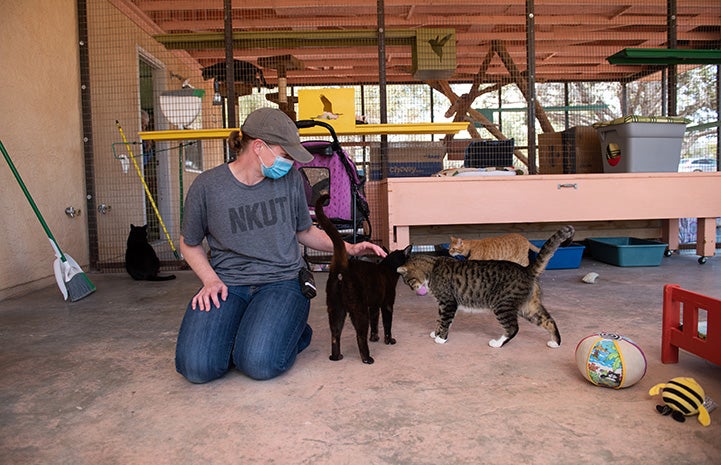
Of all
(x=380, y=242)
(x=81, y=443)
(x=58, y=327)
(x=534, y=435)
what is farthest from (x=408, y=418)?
(x=380, y=242)

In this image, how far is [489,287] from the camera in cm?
234

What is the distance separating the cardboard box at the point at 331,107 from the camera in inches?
167

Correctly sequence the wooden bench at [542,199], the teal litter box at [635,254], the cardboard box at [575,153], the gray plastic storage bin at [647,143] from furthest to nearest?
the cardboard box at [575,153] → the teal litter box at [635,254] → the gray plastic storage bin at [647,143] → the wooden bench at [542,199]

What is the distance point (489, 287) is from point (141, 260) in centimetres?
306

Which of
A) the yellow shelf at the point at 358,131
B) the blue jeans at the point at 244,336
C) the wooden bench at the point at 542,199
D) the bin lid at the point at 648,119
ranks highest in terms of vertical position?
the bin lid at the point at 648,119

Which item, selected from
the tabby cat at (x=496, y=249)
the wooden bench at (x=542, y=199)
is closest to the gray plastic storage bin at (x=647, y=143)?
the wooden bench at (x=542, y=199)

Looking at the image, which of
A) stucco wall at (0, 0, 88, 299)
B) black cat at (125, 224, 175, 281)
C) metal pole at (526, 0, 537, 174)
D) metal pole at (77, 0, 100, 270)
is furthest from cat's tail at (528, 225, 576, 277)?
metal pole at (77, 0, 100, 270)

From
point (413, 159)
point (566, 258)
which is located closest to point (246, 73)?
point (413, 159)

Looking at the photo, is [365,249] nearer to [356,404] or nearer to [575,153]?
[356,404]

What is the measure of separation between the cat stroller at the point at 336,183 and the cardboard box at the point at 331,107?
2.24ft

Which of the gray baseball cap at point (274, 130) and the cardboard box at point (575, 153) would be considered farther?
the cardboard box at point (575, 153)

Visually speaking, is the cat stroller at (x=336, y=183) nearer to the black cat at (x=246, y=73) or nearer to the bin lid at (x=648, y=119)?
the black cat at (x=246, y=73)

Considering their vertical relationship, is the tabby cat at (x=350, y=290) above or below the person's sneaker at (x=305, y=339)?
above

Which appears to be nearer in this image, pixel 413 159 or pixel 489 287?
pixel 489 287
